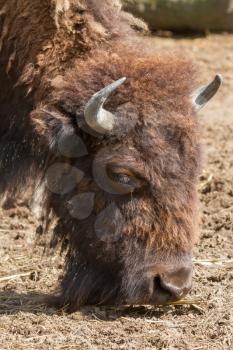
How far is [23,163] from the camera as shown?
6.27 m

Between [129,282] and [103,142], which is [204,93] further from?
[129,282]

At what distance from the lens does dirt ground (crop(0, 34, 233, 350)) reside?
5254 millimetres

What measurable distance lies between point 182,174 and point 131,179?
343mm

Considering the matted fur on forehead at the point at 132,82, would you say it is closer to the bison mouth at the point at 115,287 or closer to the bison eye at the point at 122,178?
the bison eye at the point at 122,178

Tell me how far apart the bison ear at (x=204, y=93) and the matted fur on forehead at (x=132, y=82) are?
0.09 meters

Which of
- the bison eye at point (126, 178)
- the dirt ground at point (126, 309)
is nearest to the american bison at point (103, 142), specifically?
the bison eye at point (126, 178)

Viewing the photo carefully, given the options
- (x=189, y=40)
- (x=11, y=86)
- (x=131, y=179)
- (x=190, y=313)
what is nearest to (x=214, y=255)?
(x=190, y=313)

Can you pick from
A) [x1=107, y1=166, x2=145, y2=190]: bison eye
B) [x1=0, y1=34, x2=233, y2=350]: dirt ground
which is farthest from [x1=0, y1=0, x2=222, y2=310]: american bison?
[x1=0, y1=34, x2=233, y2=350]: dirt ground

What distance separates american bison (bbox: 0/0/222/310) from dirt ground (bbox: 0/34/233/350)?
0.22 m

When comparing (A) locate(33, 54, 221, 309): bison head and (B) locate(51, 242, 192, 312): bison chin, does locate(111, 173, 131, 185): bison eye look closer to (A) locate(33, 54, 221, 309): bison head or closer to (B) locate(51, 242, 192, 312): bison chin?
(A) locate(33, 54, 221, 309): bison head

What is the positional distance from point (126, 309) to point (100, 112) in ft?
4.61

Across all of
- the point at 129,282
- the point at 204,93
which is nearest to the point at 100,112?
the point at 204,93

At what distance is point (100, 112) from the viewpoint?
552cm

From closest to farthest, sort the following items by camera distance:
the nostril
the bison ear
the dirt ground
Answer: the dirt ground < the nostril < the bison ear
